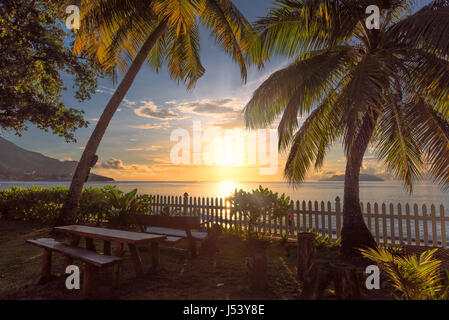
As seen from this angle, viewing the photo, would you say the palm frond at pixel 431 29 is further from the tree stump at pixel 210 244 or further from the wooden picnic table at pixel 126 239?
the wooden picnic table at pixel 126 239

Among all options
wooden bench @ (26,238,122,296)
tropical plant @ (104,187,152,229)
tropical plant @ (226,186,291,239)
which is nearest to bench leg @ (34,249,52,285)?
wooden bench @ (26,238,122,296)

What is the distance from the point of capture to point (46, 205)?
32.0ft

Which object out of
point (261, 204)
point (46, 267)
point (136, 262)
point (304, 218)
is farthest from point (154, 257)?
point (304, 218)

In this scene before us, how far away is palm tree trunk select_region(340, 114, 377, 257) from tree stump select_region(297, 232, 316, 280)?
1.83m

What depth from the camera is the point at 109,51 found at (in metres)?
8.60

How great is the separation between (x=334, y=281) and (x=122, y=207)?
24.3 ft

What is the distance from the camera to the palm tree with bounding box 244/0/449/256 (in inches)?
173

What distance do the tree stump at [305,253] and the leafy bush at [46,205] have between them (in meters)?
6.41

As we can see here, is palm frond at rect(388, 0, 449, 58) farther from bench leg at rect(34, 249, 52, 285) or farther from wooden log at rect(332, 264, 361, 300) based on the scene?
bench leg at rect(34, 249, 52, 285)

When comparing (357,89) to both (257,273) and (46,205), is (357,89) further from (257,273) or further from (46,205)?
(46,205)
